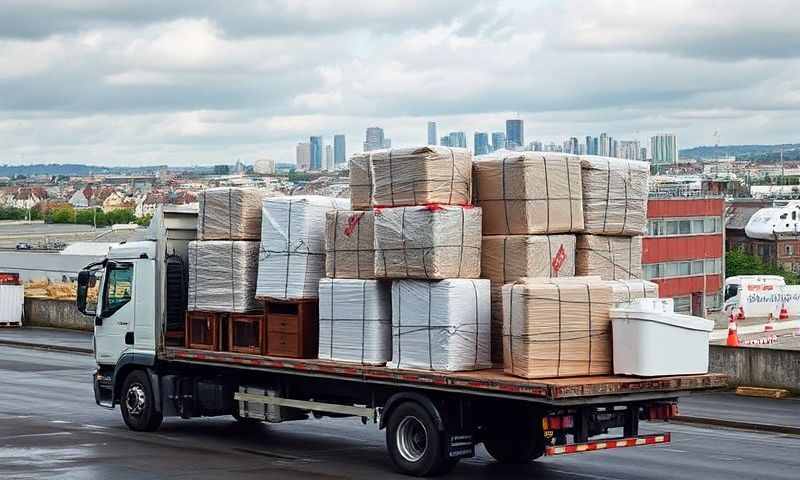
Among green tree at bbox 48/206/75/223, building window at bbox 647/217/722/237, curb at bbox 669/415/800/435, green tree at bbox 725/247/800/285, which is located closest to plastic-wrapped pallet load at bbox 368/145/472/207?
curb at bbox 669/415/800/435

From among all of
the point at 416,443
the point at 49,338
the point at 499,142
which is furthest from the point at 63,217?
the point at 416,443

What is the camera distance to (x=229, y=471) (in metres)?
16.8

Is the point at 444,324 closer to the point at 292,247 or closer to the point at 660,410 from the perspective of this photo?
the point at 660,410

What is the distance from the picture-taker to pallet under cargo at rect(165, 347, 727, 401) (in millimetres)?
14469

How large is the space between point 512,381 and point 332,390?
378 cm

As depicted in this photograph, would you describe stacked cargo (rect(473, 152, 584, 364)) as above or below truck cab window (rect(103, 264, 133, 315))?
above

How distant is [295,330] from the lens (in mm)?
17891

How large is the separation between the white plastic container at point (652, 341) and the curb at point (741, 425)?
6285 millimetres

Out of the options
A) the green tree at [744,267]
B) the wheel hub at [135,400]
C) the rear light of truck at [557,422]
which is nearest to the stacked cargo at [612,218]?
the rear light of truck at [557,422]

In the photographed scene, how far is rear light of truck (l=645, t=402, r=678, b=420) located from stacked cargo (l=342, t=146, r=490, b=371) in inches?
79.4

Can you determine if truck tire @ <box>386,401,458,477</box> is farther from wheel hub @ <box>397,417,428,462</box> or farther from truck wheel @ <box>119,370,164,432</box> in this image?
truck wheel @ <box>119,370,164,432</box>

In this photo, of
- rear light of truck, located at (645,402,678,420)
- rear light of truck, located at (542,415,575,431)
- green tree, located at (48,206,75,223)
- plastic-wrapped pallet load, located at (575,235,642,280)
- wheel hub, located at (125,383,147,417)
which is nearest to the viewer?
rear light of truck, located at (542,415,575,431)

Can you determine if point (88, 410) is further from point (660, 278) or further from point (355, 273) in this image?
point (660, 278)

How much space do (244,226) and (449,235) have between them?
14.3 feet
